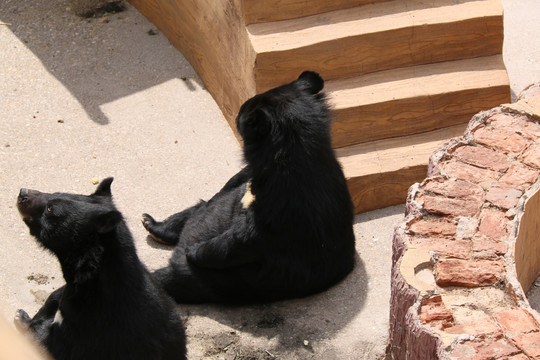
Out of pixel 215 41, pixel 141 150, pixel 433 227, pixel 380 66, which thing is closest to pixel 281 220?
pixel 433 227

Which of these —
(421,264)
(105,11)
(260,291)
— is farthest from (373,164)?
(105,11)

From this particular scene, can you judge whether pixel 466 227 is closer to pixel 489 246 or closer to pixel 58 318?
pixel 489 246

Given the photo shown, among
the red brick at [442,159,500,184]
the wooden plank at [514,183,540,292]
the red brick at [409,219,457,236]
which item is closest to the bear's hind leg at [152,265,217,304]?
the red brick at [409,219,457,236]

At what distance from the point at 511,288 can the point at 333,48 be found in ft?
9.93

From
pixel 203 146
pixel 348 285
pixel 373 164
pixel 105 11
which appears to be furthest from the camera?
pixel 105 11

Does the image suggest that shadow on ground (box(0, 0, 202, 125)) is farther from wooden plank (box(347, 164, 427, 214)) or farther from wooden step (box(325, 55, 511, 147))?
wooden plank (box(347, 164, 427, 214))

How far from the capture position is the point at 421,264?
397cm

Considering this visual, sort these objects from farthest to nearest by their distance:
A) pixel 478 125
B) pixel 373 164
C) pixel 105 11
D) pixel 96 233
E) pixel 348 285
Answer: pixel 105 11 < pixel 373 164 < pixel 348 285 < pixel 478 125 < pixel 96 233

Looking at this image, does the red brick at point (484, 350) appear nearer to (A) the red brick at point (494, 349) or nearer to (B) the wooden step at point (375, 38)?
(A) the red brick at point (494, 349)

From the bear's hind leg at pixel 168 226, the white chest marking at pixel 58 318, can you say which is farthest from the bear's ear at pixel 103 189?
the bear's hind leg at pixel 168 226

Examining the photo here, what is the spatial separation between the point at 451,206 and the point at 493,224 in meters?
0.27

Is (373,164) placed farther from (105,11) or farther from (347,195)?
(105,11)

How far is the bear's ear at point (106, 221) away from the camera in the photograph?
3.97m

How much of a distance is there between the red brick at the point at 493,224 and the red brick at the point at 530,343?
0.79 meters
